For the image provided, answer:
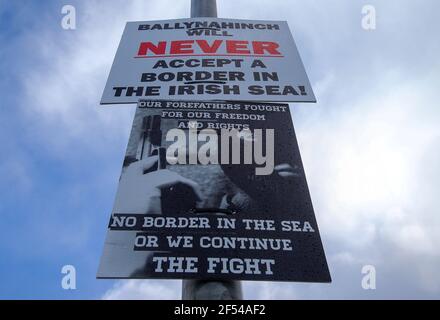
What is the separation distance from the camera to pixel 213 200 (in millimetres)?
4496

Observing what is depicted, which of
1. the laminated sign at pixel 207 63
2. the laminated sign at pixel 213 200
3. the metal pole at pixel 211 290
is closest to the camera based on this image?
the metal pole at pixel 211 290

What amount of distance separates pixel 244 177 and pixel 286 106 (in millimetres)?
1446

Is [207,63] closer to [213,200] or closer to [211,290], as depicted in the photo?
[213,200]

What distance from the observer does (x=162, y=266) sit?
3.86m

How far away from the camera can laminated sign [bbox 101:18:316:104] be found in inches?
226

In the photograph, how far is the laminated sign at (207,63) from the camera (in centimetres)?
573

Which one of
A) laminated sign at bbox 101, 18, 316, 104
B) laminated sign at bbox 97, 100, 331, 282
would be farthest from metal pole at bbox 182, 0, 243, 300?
laminated sign at bbox 101, 18, 316, 104

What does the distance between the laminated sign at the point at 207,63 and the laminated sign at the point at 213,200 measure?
22 cm

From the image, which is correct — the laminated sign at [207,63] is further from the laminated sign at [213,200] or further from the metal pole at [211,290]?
the metal pole at [211,290]

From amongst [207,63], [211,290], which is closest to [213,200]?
[211,290]

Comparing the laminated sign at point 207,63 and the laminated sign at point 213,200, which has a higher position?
the laminated sign at point 207,63

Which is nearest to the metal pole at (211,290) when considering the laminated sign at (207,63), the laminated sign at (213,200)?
the laminated sign at (213,200)
